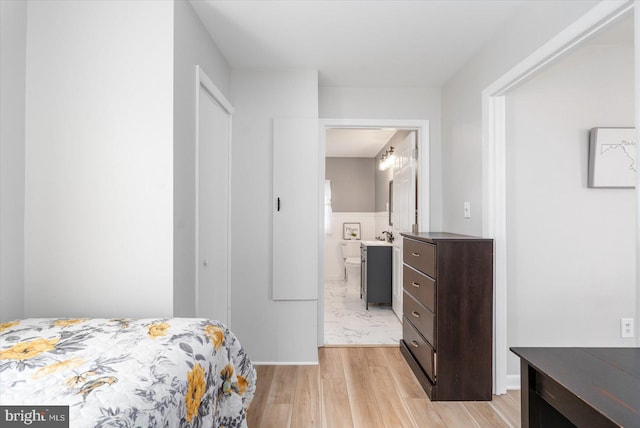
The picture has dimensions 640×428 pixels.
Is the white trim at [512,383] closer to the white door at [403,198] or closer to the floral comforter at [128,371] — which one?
the white door at [403,198]

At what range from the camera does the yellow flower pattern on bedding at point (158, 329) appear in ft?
4.55

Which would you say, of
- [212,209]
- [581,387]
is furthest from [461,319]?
[212,209]

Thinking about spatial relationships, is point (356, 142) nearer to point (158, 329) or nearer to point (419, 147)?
point (419, 147)

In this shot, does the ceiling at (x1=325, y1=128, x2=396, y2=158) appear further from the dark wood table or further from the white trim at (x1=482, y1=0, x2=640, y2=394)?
the dark wood table

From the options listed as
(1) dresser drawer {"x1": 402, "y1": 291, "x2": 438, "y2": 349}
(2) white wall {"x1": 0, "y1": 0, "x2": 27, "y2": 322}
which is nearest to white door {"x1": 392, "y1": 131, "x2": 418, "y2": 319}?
(1) dresser drawer {"x1": 402, "y1": 291, "x2": 438, "y2": 349}

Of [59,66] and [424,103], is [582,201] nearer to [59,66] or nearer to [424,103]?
[424,103]

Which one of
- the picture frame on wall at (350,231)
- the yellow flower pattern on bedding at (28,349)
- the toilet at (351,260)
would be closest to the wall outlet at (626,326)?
the yellow flower pattern on bedding at (28,349)

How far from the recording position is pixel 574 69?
266 centimetres

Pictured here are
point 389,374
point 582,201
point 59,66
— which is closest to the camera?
point 59,66

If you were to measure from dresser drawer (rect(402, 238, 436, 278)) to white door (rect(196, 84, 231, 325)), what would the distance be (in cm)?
151

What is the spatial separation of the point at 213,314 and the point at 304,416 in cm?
95

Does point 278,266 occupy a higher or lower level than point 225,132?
lower

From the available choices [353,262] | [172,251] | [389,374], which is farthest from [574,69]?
[353,262]

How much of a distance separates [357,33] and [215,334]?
2.11 meters
